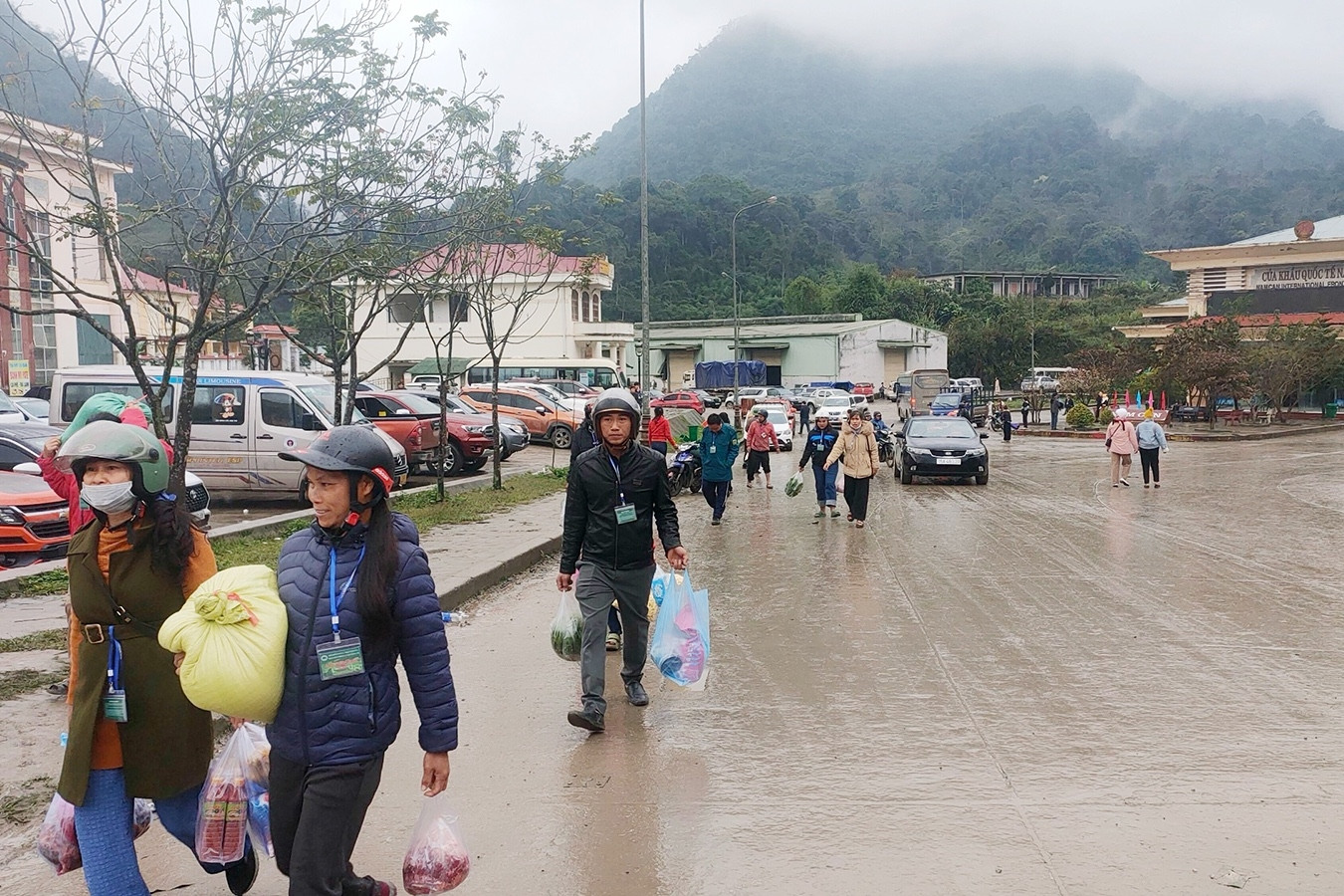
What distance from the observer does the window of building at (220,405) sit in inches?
628

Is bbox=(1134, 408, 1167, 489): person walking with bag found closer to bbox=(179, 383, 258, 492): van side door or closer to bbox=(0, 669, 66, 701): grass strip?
bbox=(179, 383, 258, 492): van side door

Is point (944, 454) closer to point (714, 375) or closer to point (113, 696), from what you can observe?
point (113, 696)

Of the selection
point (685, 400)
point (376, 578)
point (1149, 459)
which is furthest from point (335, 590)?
point (685, 400)

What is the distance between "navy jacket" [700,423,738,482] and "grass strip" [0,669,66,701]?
962 cm

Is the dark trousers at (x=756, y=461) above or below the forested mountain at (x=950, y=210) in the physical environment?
below

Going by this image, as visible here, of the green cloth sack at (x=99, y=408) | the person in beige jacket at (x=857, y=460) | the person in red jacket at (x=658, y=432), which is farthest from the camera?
the person in red jacket at (x=658, y=432)

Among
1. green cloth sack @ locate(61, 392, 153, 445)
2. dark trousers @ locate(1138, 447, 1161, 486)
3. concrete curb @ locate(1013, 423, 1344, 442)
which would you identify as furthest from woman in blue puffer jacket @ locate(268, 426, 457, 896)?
concrete curb @ locate(1013, 423, 1344, 442)

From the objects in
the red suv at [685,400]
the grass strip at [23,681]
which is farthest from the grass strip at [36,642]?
the red suv at [685,400]

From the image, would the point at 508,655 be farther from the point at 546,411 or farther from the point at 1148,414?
the point at 546,411

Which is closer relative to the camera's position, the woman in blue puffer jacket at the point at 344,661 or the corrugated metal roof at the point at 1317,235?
the woman in blue puffer jacket at the point at 344,661

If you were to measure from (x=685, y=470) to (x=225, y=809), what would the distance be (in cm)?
1691

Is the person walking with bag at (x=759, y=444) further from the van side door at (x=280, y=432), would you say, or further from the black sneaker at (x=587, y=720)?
the black sneaker at (x=587, y=720)

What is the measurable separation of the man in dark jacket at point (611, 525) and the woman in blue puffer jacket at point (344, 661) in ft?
8.58

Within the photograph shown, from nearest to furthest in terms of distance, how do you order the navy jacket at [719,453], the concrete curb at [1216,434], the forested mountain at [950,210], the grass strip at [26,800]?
1. the grass strip at [26,800]
2. the navy jacket at [719,453]
3. the concrete curb at [1216,434]
4. the forested mountain at [950,210]
